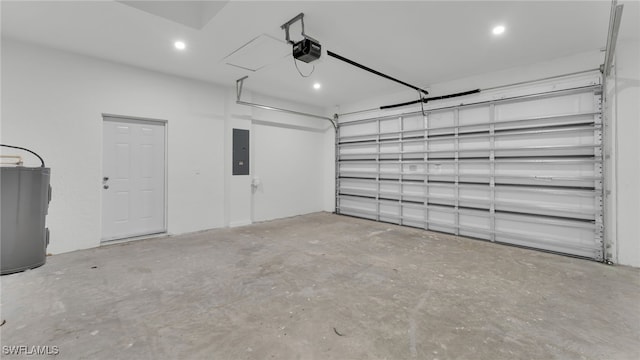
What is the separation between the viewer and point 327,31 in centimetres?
327

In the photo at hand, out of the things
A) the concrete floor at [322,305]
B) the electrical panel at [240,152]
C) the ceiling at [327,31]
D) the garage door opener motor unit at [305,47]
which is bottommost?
the concrete floor at [322,305]

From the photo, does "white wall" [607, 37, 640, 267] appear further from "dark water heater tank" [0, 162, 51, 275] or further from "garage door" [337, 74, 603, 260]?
"dark water heater tank" [0, 162, 51, 275]

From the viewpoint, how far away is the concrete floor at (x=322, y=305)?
6.03 feet

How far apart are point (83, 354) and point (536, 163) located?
575 cm

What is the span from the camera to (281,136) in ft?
21.6

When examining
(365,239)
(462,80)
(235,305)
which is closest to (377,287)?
(235,305)

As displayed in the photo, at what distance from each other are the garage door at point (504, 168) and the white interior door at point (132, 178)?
4.54 m

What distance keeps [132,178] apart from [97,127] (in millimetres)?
928

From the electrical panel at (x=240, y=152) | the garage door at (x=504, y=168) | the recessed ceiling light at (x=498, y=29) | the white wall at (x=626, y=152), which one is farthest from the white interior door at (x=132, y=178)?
the white wall at (x=626, y=152)

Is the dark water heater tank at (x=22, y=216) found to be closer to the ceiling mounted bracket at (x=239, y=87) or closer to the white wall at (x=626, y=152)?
the ceiling mounted bracket at (x=239, y=87)

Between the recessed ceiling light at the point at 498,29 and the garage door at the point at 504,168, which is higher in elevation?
the recessed ceiling light at the point at 498,29

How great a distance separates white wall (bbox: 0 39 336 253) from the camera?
359cm

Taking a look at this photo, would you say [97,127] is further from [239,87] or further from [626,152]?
[626,152]

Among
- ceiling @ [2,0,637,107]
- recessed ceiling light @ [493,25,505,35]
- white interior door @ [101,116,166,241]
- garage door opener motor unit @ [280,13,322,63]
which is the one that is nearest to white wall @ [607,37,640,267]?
ceiling @ [2,0,637,107]
